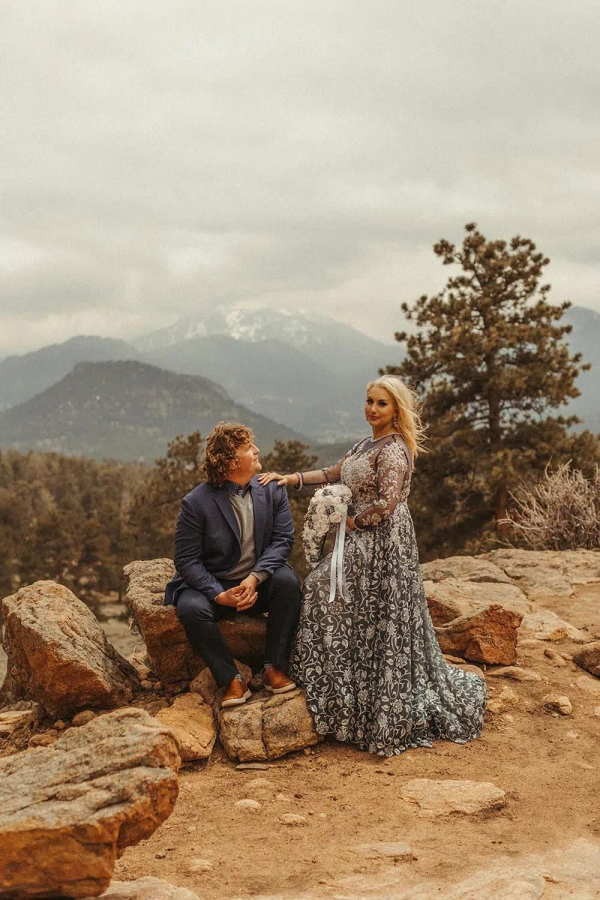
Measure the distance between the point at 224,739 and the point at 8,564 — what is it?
36270 millimetres

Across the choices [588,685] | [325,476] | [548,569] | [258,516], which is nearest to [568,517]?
[548,569]

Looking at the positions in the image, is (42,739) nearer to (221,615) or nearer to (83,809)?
(221,615)

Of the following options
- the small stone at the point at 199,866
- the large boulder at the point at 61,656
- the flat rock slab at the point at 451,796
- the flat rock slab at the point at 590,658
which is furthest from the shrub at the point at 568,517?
the small stone at the point at 199,866

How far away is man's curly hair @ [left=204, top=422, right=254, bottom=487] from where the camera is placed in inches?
198

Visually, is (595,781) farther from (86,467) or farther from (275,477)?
(86,467)

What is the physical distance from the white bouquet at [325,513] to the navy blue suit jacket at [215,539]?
0.70 feet

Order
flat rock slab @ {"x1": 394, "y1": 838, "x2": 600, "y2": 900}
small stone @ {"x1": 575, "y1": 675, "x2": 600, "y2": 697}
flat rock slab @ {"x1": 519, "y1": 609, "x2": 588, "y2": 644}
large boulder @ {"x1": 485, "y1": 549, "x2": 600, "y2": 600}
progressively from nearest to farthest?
1. flat rock slab @ {"x1": 394, "y1": 838, "x2": 600, "y2": 900}
2. small stone @ {"x1": 575, "y1": 675, "x2": 600, "y2": 697}
3. flat rock slab @ {"x1": 519, "y1": 609, "x2": 588, "y2": 644}
4. large boulder @ {"x1": 485, "y1": 549, "x2": 600, "y2": 600}

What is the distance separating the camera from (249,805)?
4.03m

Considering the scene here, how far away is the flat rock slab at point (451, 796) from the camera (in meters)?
4.00

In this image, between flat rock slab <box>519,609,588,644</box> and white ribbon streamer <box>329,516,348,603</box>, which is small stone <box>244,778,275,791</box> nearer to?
white ribbon streamer <box>329,516,348,603</box>

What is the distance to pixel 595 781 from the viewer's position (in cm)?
434

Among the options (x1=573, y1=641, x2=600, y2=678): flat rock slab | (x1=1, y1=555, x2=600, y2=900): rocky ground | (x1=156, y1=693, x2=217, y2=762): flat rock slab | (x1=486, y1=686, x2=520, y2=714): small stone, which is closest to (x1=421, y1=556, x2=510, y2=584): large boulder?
(x1=573, y1=641, x2=600, y2=678): flat rock slab

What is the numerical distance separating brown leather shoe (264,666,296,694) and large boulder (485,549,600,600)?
4.05 metres

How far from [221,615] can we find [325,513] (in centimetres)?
106
